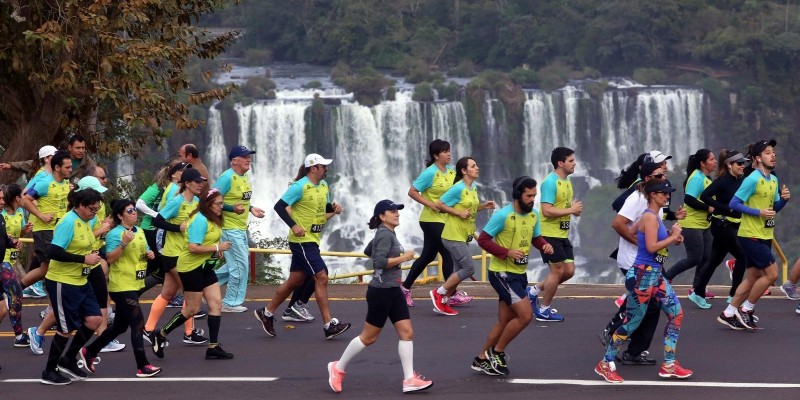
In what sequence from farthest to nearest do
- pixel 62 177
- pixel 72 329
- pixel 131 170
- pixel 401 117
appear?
pixel 401 117
pixel 131 170
pixel 62 177
pixel 72 329

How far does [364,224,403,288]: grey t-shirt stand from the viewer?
9.60m

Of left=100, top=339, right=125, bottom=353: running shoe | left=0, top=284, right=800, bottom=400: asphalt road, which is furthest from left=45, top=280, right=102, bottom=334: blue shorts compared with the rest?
left=100, top=339, right=125, bottom=353: running shoe

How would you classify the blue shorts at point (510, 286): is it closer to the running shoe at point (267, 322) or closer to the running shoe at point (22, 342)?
the running shoe at point (267, 322)

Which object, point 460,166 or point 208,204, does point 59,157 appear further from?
point 460,166

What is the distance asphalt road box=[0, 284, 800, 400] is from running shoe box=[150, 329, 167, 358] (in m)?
0.09

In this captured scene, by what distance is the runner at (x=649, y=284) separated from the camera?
9609mm

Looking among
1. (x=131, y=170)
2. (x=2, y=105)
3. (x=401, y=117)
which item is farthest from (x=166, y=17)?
(x=401, y=117)

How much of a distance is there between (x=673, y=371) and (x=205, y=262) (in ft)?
12.9

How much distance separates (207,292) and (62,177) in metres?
2.62

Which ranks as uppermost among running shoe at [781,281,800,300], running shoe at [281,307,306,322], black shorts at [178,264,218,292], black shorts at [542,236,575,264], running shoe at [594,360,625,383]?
black shorts at [178,264,218,292]

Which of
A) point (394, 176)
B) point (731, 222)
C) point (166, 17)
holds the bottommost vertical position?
point (394, 176)

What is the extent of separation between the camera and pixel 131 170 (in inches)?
2175

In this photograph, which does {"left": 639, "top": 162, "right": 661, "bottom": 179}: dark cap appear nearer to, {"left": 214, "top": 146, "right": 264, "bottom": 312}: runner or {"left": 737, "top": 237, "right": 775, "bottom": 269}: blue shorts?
{"left": 737, "top": 237, "right": 775, "bottom": 269}: blue shorts

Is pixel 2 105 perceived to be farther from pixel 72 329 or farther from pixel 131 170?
pixel 131 170
